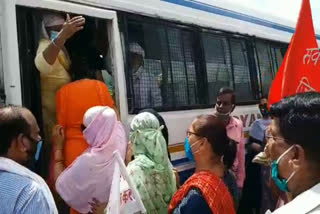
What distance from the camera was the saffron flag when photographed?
2.58m

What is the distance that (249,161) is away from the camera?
5.14m

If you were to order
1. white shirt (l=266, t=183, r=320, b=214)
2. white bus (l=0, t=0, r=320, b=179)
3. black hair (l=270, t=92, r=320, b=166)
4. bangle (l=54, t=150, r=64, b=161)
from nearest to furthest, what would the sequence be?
white shirt (l=266, t=183, r=320, b=214)
black hair (l=270, t=92, r=320, b=166)
white bus (l=0, t=0, r=320, b=179)
bangle (l=54, t=150, r=64, b=161)

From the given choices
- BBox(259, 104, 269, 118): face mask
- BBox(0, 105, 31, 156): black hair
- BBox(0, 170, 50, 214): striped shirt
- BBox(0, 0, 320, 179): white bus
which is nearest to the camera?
BBox(0, 170, 50, 214): striped shirt

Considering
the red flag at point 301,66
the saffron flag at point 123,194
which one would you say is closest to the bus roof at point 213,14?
the red flag at point 301,66

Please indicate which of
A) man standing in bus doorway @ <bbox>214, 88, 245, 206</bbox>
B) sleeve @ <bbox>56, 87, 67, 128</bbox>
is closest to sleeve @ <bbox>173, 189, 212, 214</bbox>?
sleeve @ <bbox>56, 87, 67, 128</bbox>

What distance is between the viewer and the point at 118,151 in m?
2.92

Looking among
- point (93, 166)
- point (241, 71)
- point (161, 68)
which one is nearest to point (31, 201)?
point (93, 166)

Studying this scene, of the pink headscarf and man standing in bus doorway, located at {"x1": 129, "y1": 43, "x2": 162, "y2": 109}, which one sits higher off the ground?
man standing in bus doorway, located at {"x1": 129, "y1": 43, "x2": 162, "y2": 109}

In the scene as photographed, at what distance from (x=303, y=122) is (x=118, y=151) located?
1.58 metres

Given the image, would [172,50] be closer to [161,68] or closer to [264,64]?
[161,68]

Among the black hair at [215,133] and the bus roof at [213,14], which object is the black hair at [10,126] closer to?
the black hair at [215,133]

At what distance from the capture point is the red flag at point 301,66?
3.28m

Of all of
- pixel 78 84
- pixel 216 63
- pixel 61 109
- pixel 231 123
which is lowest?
pixel 231 123

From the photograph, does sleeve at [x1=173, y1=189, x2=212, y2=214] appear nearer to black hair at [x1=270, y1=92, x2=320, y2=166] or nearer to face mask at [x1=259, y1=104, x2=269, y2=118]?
black hair at [x1=270, y1=92, x2=320, y2=166]
